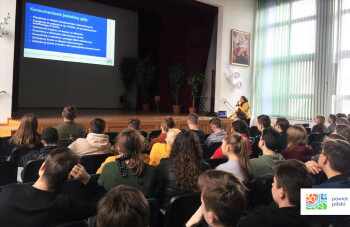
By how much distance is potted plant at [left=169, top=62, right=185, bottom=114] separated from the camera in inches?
428

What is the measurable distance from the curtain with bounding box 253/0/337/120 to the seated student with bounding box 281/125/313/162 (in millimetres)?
6369

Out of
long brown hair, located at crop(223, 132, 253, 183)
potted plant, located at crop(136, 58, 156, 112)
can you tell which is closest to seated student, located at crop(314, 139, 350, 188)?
long brown hair, located at crop(223, 132, 253, 183)

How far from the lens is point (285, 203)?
1548mm

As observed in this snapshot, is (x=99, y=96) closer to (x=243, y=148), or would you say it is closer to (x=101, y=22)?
(x=101, y=22)

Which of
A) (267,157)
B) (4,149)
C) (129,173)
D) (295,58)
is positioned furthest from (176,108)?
(129,173)

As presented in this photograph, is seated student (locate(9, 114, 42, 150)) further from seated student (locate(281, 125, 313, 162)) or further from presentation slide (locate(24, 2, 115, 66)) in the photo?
presentation slide (locate(24, 2, 115, 66))

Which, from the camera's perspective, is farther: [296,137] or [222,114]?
[222,114]

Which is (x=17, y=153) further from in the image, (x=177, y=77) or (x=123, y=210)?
(x=177, y=77)

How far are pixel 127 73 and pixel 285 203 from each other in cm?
1115

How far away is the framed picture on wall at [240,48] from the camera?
10219mm

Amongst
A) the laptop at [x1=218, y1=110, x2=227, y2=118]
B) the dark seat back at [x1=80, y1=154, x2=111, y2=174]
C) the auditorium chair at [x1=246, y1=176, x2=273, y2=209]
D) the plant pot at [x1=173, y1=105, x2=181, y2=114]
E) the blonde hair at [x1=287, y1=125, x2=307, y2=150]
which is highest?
the plant pot at [x1=173, y1=105, x2=181, y2=114]

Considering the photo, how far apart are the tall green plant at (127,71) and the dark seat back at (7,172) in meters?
9.91

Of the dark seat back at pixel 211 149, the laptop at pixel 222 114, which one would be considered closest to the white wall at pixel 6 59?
the dark seat back at pixel 211 149

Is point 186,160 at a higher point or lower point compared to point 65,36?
lower
